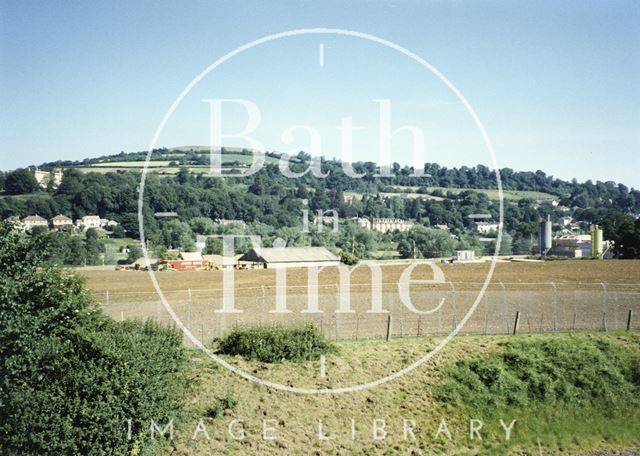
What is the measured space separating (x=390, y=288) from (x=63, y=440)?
2600cm

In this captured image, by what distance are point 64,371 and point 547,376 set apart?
13127 mm

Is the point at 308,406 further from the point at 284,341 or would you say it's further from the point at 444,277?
the point at 444,277

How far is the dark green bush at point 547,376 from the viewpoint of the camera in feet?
64.3

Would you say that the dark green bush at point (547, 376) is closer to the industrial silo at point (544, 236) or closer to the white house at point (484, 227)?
the industrial silo at point (544, 236)

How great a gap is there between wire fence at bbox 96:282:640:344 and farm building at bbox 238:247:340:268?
11493 millimetres

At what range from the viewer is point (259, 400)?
1694cm

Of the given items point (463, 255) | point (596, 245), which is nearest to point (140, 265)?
point (463, 255)

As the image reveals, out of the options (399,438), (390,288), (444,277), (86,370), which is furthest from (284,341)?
(444,277)

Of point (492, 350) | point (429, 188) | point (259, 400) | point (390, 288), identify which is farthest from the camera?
point (429, 188)

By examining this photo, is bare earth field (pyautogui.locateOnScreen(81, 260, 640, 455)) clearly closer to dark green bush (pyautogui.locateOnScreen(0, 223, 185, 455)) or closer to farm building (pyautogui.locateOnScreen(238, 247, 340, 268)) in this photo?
dark green bush (pyautogui.locateOnScreen(0, 223, 185, 455))

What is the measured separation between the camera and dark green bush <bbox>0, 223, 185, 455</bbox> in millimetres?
13477

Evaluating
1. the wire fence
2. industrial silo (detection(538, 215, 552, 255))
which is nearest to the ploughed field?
the wire fence

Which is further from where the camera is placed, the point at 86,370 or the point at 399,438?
the point at 399,438

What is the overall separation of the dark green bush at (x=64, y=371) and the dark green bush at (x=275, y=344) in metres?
3.18
